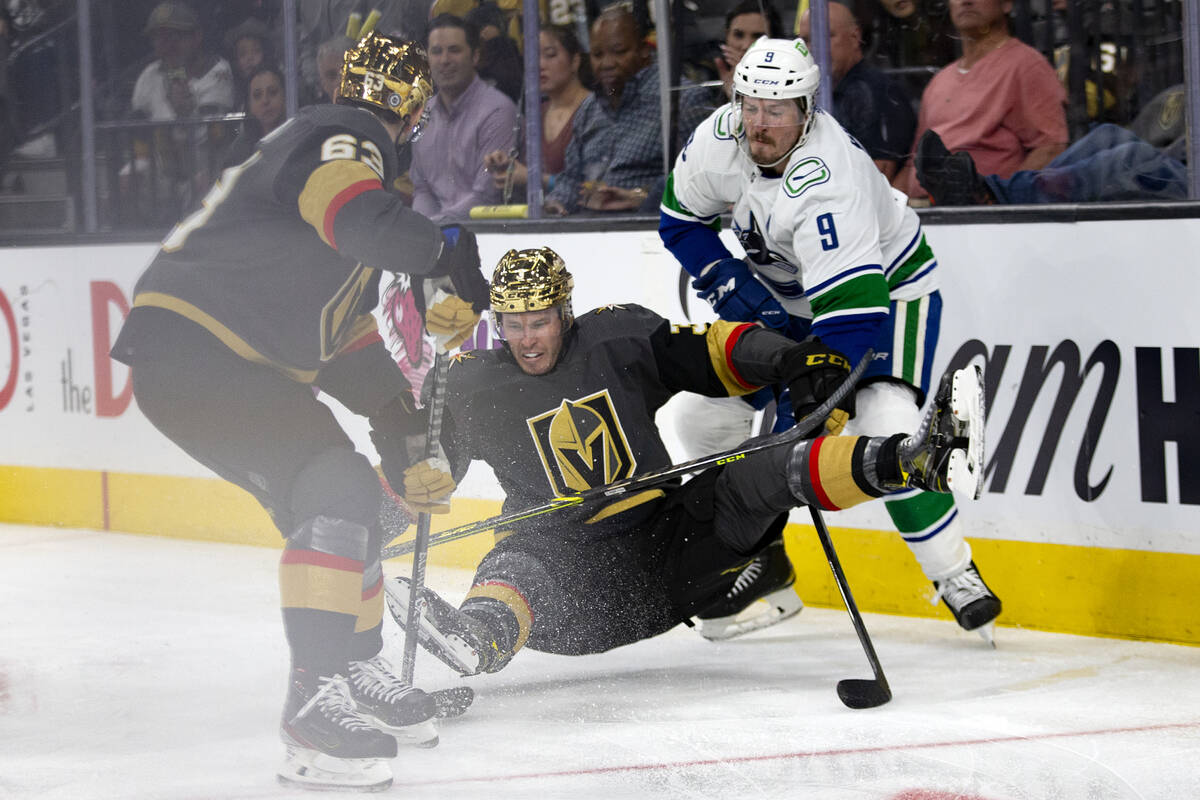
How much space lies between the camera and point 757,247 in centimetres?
330

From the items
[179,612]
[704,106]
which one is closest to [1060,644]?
[704,106]

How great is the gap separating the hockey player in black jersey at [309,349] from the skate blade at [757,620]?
3.36 ft

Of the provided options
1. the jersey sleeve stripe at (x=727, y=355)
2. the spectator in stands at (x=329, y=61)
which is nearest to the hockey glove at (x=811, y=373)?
the jersey sleeve stripe at (x=727, y=355)

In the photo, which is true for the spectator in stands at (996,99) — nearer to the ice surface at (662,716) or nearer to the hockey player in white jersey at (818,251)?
the hockey player in white jersey at (818,251)

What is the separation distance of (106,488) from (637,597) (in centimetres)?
279

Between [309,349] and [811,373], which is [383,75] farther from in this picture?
[811,373]

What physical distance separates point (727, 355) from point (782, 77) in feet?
1.81

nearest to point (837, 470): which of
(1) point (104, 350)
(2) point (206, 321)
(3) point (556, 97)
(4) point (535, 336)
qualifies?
(4) point (535, 336)

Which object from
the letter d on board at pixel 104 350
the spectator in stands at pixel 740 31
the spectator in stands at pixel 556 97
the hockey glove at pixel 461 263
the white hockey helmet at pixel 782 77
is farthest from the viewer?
the letter d on board at pixel 104 350

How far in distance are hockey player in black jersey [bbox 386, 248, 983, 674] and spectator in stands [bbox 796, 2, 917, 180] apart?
0.98m

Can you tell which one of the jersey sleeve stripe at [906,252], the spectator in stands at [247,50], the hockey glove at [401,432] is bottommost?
the hockey glove at [401,432]

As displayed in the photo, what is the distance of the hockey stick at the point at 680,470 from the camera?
9.27 feet

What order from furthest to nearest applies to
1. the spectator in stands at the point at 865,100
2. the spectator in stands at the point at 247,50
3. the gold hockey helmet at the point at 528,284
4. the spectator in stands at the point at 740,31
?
the spectator in stands at the point at 247,50 → the spectator in stands at the point at 740,31 → the spectator in stands at the point at 865,100 → the gold hockey helmet at the point at 528,284

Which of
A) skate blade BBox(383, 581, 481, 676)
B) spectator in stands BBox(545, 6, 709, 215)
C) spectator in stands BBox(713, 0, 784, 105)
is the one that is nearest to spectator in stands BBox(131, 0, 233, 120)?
spectator in stands BBox(545, 6, 709, 215)
